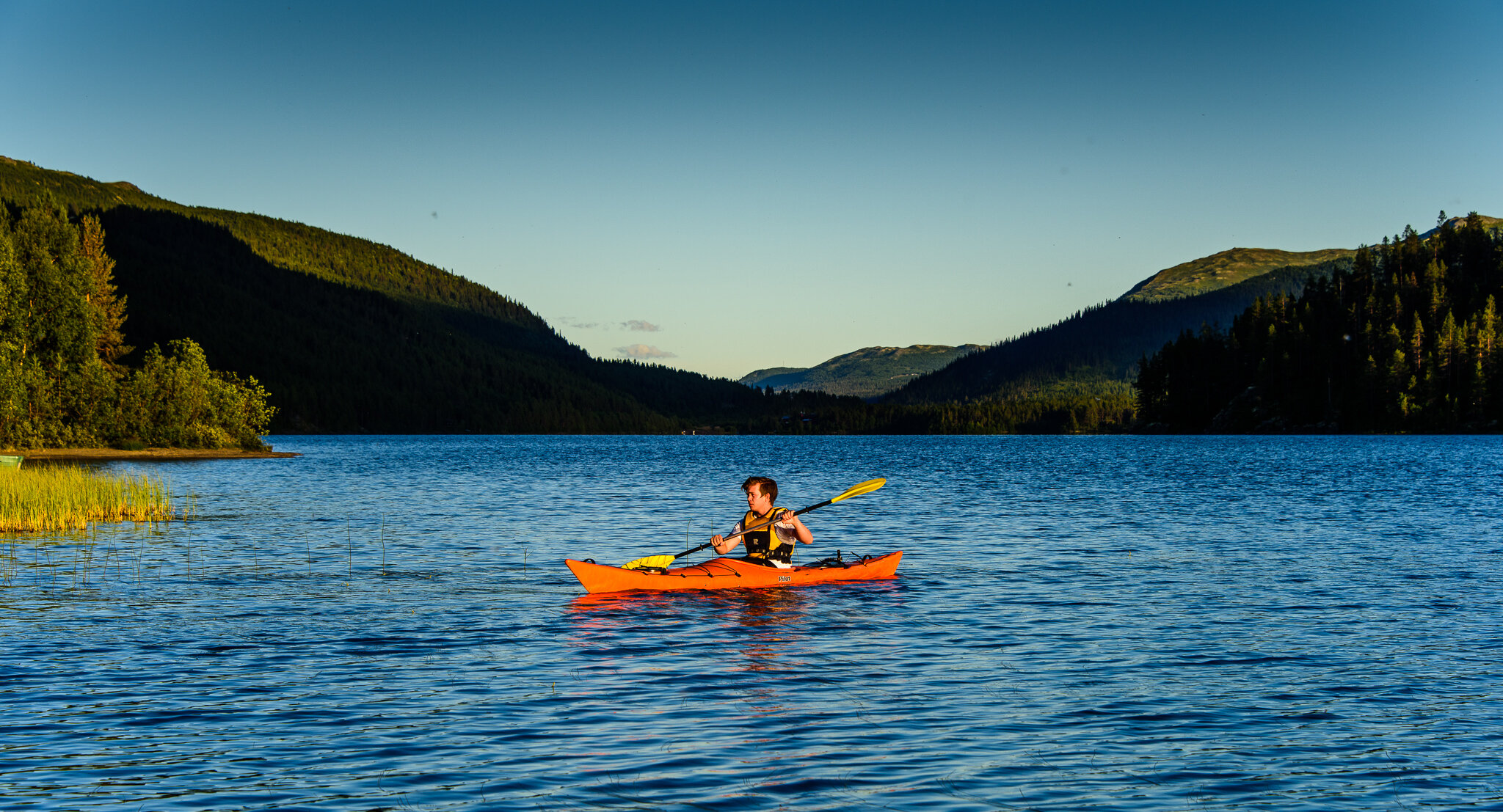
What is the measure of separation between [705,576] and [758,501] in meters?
1.93

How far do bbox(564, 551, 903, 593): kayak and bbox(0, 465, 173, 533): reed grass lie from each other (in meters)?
22.1

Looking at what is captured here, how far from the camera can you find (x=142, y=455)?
313ft

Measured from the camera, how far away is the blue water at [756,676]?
11062 mm

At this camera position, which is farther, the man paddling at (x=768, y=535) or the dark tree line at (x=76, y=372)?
the dark tree line at (x=76, y=372)

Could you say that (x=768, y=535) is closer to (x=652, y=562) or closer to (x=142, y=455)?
(x=652, y=562)

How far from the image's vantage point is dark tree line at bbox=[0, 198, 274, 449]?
255 feet

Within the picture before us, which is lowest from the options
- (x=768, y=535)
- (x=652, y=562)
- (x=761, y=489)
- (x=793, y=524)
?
(x=652, y=562)

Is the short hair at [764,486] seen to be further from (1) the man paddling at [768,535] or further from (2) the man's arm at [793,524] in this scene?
(2) the man's arm at [793,524]

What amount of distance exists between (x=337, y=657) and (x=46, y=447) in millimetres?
83090

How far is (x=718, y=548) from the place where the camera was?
23.8m

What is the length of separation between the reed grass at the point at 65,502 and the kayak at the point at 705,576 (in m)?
22.1

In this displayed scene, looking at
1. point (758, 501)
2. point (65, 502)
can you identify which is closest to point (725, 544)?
point (758, 501)

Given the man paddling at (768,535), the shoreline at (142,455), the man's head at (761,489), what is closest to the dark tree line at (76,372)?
the shoreline at (142,455)

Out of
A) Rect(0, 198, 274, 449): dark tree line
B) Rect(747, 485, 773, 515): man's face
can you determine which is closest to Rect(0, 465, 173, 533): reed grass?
Rect(747, 485, 773, 515): man's face
